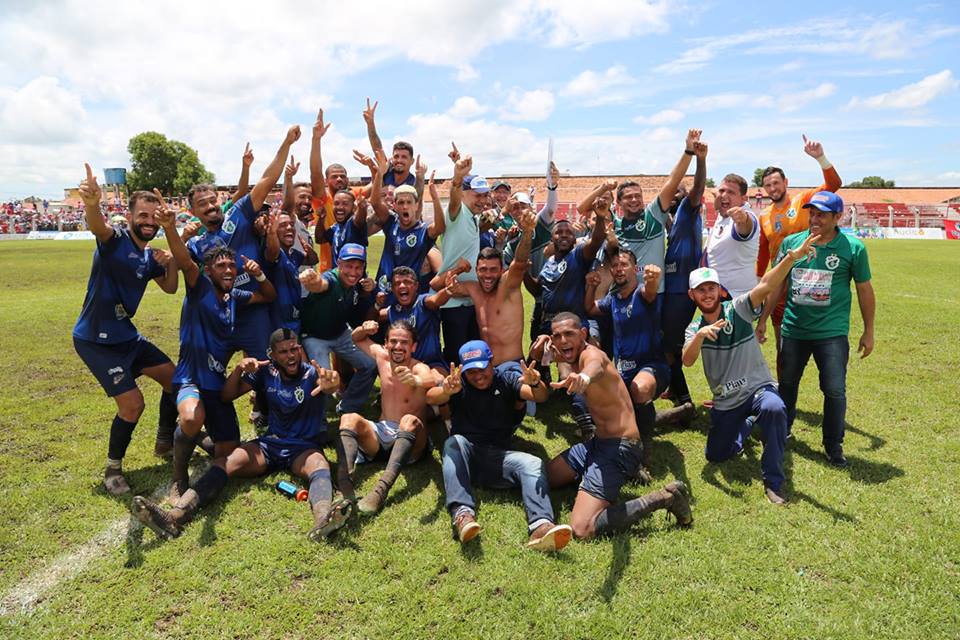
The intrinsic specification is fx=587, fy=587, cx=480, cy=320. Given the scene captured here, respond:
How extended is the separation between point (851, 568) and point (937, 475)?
1908mm

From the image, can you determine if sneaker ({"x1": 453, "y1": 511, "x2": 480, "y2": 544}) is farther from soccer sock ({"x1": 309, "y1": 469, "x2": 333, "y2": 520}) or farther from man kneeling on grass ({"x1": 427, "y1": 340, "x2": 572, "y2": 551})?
soccer sock ({"x1": 309, "y1": 469, "x2": 333, "y2": 520})

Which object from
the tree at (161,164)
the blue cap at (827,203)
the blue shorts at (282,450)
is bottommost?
the blue shorts at (282,450)

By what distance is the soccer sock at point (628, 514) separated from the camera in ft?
13.9

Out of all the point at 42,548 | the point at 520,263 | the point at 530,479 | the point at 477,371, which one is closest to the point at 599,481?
the point at 530,479

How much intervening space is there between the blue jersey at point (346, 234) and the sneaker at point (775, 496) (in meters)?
5.10

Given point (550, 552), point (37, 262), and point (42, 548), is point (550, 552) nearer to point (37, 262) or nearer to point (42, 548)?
point (42, 548)

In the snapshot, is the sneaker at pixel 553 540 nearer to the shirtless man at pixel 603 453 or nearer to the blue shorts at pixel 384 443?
the shirtless man at pixel 603 453

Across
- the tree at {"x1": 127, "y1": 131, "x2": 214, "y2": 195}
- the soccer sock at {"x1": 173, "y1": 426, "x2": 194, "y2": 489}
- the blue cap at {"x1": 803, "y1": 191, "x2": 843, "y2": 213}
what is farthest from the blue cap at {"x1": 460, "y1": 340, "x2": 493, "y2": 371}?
the tree at {"x1": 127, "y1": 131, "x2": 214, "y2": 195}

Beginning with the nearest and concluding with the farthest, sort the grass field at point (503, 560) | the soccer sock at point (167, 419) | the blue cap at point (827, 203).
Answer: the grass field at point (503, 560)
the blue cap at point (827, 203)
the soccer sock at point (167, 419)

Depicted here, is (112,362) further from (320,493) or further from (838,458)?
(838,458)

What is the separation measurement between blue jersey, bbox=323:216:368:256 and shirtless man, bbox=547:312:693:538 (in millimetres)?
3458

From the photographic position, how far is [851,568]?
3818 millimetres

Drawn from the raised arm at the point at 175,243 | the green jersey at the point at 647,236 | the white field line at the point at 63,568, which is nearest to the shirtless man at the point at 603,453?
the green jersey at the point at 647,236

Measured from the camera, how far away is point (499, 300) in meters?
6.02
